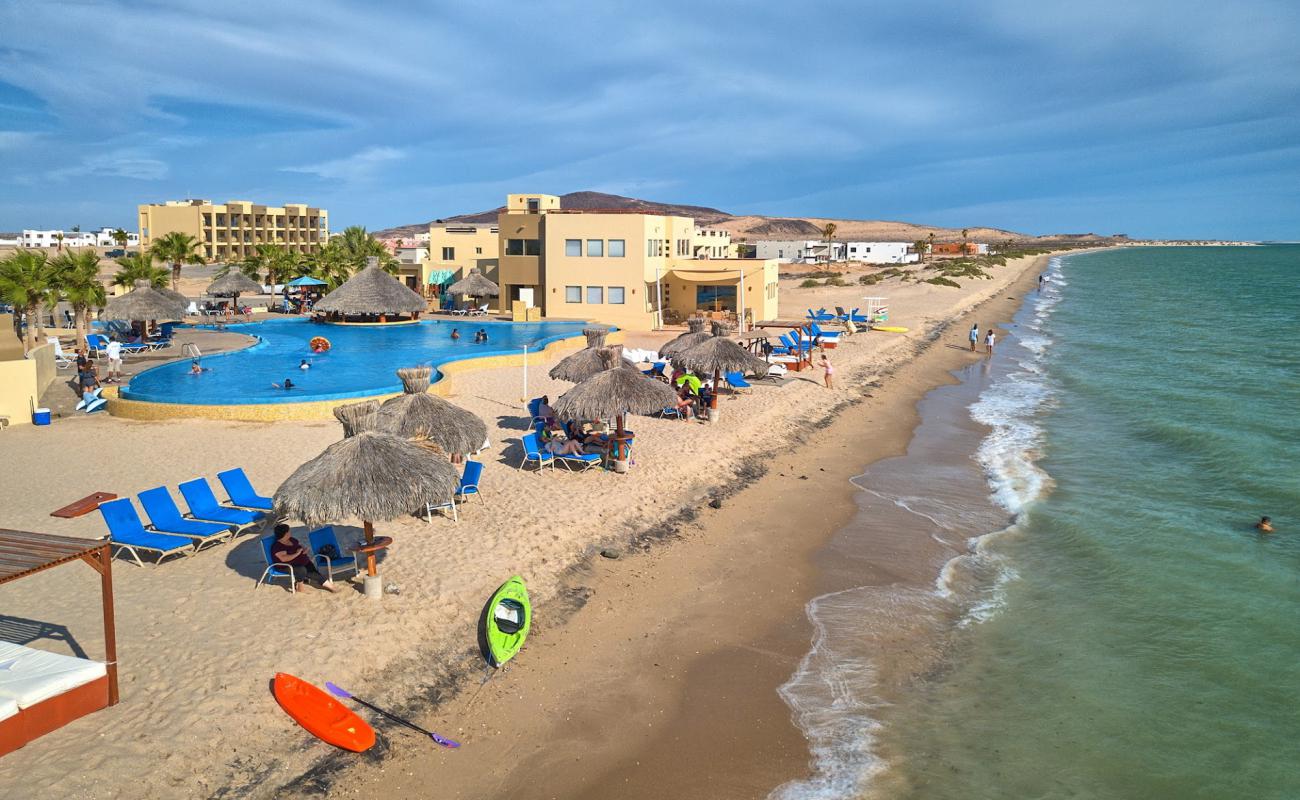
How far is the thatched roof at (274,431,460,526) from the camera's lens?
906 cm

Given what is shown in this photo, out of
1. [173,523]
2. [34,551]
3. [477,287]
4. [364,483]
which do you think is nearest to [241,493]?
[173,523]

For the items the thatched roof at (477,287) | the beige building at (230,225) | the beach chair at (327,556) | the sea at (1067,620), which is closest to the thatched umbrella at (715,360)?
the sea at (1067,620)

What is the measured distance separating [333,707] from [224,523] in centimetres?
435

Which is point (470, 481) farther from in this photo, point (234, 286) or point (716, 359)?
point (234, 286)

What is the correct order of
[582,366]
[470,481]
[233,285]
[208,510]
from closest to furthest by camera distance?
[208,510] → [470,481] → [582,366] → [233,285]

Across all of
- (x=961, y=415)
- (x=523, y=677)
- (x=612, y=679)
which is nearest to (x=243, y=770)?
(x=523, y=677)

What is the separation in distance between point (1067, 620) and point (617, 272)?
1093 inches

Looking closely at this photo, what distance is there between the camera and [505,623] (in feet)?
29.5

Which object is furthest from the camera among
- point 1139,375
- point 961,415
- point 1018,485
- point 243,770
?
point 1139,375

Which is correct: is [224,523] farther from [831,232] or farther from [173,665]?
[831,232]

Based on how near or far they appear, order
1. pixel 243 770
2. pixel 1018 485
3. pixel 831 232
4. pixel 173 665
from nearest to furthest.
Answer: pixel 243 770 → pixel 173 665 → pixel 1018 485 → pixel 831 232

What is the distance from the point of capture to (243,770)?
6680 mm

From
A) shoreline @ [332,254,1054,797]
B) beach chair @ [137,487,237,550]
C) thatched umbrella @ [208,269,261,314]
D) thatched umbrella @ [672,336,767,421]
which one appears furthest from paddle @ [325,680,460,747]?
thatched umbrella @ [208,269,261,314]

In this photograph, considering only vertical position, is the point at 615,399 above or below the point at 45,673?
above
